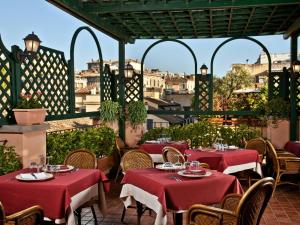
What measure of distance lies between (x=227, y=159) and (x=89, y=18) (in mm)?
3688

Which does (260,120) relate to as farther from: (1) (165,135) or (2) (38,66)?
(2) (38,66)

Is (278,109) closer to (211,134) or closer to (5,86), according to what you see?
(211,134)

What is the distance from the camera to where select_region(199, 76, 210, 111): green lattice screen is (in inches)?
394

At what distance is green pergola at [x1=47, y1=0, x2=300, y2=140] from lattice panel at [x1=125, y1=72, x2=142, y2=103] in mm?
334

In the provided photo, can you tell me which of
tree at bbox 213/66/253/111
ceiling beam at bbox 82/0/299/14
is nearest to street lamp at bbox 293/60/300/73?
ceiling beam at bbox 82/0/299/14

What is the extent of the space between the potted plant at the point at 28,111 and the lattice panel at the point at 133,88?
467 centimetres

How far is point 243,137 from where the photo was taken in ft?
25.6

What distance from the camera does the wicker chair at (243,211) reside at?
2854mm

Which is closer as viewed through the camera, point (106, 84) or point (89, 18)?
point (89, 18)

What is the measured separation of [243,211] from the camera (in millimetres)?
2867

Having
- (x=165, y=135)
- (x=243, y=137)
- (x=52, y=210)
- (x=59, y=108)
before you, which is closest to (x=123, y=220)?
(x=52, y=210)

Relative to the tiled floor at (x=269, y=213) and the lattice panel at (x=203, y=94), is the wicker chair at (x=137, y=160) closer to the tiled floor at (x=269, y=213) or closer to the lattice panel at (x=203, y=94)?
the tiled floor at (x=269, y=213)

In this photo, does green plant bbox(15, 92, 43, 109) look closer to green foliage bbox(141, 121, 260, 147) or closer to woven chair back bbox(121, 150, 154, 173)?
woven chair back bbox(121, 150, 154, 173)

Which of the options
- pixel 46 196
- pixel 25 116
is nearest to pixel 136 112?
pixel 25 116
